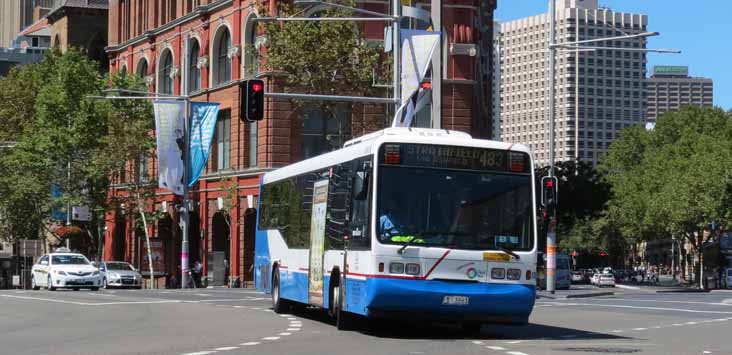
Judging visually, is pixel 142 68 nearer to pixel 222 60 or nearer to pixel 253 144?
pixel 222 60

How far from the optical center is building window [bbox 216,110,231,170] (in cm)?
6819

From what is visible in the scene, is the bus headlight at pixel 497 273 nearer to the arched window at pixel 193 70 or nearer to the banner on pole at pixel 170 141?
the banner on pole at pixel 170 141

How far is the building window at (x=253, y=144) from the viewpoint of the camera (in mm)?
65000

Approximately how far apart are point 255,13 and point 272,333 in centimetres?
4357

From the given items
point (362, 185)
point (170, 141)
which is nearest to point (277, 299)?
point (362, 185)

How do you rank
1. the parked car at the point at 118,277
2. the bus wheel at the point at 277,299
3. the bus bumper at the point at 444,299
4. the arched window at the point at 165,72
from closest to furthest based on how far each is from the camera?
the bus bumper at the point at 444,299
the bus wheel at the point at 277,299
the parked car at the point at 118,277
the arched window at the point at 165,72

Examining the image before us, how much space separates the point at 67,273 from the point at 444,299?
30.9m

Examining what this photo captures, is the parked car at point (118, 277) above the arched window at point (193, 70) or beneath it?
beneath

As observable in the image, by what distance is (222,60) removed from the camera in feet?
225

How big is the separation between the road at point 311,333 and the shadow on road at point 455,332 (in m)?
0.02

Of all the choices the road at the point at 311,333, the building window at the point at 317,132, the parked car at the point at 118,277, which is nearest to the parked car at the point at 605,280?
the building window at the point at 317,132

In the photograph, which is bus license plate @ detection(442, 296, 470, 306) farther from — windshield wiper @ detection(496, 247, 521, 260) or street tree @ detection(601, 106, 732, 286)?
street tree @ detection(601, 106, 732, 286)

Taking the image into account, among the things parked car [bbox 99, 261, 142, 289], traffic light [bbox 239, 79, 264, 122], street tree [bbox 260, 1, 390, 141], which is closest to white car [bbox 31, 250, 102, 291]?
parked car [bbox 99, 261, 142, 289]

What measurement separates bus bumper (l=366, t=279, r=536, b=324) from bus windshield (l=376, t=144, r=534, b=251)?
0.60 m
